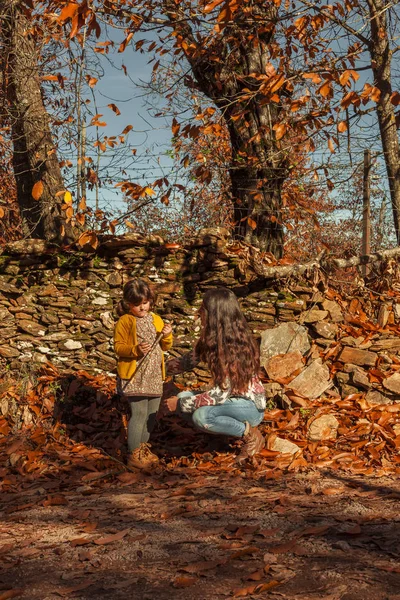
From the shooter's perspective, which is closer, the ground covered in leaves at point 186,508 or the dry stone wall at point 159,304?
the ground covered in leaves at point 186,508

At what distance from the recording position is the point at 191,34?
8.31 m

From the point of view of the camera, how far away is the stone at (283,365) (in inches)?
255

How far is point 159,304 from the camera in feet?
24.7

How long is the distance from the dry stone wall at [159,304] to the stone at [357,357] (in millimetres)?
104

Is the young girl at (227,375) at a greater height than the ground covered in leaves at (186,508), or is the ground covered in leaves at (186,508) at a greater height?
the young girl at (227,375)

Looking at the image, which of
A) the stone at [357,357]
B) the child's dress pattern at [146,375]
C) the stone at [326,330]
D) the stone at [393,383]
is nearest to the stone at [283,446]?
the child's dress pattern at [146,375]

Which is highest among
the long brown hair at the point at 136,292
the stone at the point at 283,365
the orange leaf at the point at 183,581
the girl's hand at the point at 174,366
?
the long brown hair at the point at 136,292

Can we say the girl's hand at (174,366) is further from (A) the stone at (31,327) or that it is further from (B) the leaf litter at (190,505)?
(A) the stone at (31,327)

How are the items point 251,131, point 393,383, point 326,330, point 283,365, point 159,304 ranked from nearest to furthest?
1. point 393,383
2. point 283,365
3. point 326,330
4. point 159,304
5. point 251,131

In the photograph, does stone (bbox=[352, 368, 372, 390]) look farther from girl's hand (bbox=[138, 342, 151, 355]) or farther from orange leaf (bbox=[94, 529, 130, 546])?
orange leaf (bbox=[94, 529, 130, 546])

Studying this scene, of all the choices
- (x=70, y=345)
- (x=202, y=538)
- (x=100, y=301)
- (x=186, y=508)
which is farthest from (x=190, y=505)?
(x=100, y=301)

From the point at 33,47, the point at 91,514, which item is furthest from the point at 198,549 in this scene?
the point at 33,47

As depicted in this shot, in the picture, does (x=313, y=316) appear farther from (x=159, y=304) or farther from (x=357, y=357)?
(x=159, y=304)

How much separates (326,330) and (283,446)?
188cm
